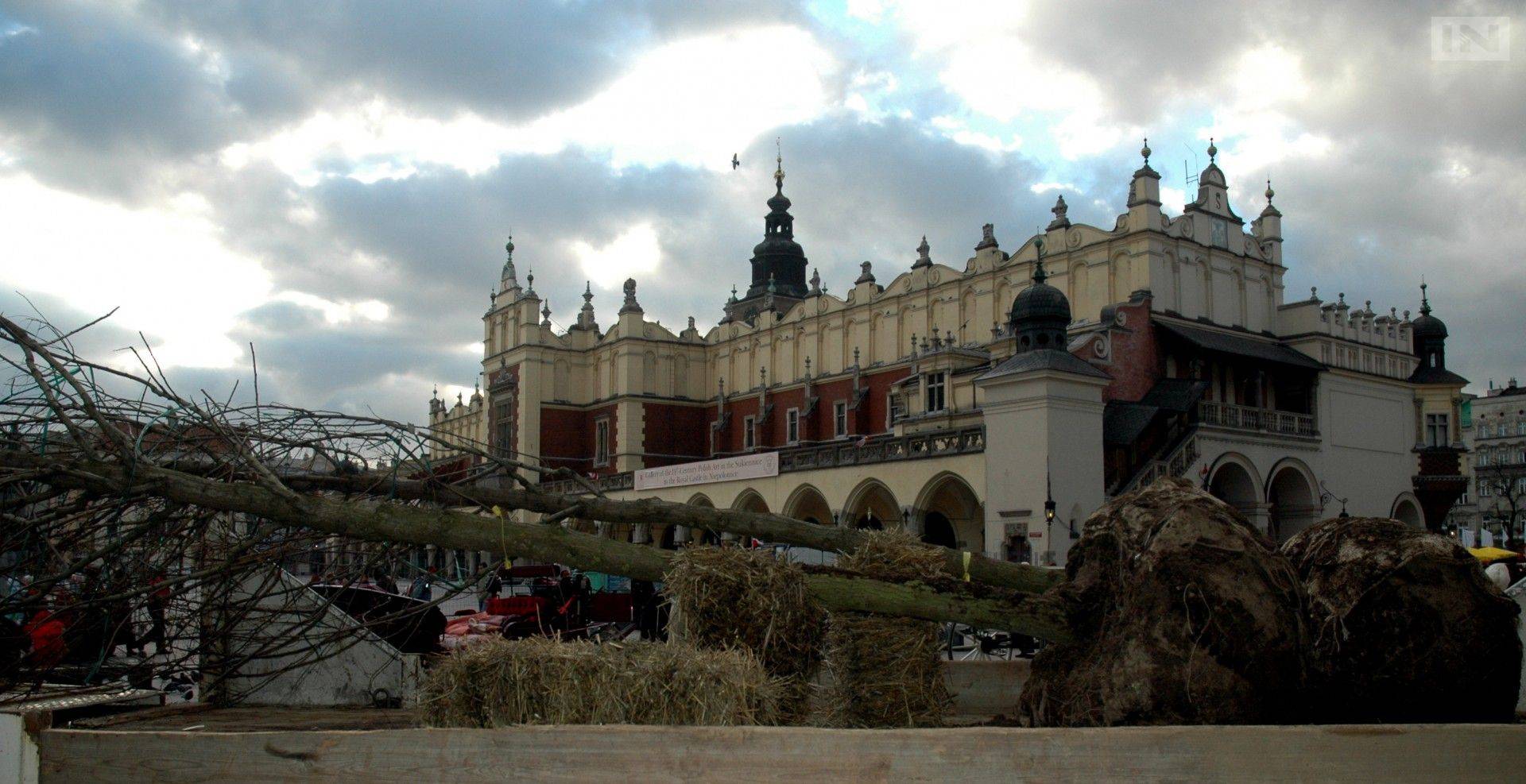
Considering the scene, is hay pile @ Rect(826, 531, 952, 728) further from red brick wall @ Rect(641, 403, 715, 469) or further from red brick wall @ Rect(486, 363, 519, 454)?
red brick wall @ Rect(486, 363, 519, 454)

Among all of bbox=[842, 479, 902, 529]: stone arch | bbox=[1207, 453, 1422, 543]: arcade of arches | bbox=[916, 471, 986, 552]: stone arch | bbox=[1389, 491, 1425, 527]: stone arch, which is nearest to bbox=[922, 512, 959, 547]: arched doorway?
bbox=[916, 471, 986, 552]: stone arch

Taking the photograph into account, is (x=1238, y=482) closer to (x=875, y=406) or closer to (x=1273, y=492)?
(x=1273, y=492)

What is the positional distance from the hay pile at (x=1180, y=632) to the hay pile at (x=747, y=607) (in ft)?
4.16

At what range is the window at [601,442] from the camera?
171 ft

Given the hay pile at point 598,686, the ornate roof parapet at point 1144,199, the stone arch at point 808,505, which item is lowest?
the hay pile at point 598,686

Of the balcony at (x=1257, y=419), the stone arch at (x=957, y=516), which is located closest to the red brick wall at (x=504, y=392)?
the stone arch at (x=957, y=516)

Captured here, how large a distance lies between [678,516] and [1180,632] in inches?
101

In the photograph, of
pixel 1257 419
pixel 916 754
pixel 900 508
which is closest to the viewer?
pixel 916 754

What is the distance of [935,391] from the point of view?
3691 centimetres

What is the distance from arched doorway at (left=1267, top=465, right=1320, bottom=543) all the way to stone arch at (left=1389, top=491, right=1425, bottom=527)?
5.14 metres

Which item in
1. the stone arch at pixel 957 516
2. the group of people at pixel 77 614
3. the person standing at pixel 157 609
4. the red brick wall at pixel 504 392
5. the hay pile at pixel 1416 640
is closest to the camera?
the group of people at pixel 77 614

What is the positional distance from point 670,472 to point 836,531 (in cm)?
3462

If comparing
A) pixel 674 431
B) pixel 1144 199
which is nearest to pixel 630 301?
pixel 674 431

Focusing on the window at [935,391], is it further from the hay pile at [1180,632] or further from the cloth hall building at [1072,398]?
the hay pile at [1180,632]
